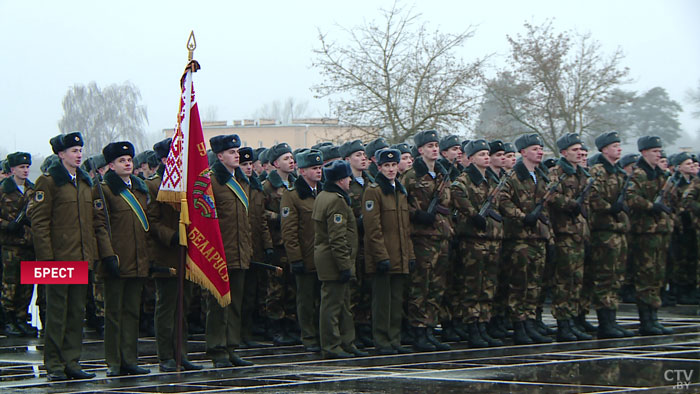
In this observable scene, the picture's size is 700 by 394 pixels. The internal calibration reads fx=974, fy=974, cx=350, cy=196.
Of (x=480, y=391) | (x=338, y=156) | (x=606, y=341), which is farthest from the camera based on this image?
(x=338, y=156)

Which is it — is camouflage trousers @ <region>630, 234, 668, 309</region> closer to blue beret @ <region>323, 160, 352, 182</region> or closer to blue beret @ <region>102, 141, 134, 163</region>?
blue beret @ <region>323, 160, 352, 182</region>

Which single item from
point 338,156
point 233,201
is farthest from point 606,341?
point 233,201

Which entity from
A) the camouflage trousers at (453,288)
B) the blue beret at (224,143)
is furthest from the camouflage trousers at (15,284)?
the camouflage trousers at (453,288)

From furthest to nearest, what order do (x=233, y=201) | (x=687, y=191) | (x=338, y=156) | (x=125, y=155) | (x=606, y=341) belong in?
(x=687, y=191) < (x=338, y=156) < (x=606, y=341) < (x=233, y=201) < (x=125, y=155)

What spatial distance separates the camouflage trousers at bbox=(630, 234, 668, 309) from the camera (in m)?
11.9

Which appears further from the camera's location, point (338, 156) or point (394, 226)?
point (338, 156)

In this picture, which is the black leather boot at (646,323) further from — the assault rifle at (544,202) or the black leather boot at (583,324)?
the assault rifle at (544,202)

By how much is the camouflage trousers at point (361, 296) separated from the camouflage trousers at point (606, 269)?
272 cm

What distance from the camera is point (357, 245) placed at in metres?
10.7

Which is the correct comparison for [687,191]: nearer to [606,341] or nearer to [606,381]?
[606,341]

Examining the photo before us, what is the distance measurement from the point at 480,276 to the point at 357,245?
1.60 meters

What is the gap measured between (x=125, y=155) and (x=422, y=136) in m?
3.60

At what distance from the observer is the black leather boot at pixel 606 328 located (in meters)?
11.7

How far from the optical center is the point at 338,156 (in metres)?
12.2
